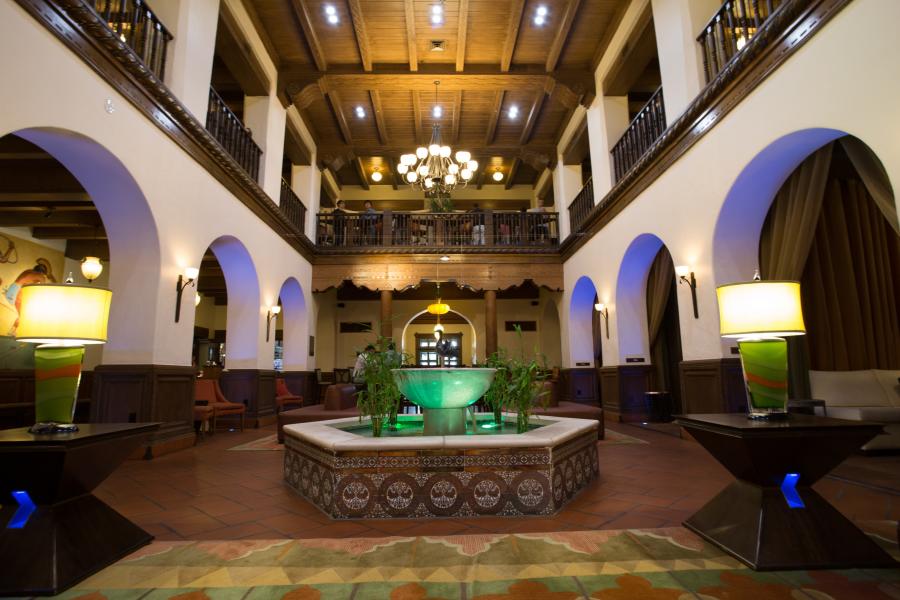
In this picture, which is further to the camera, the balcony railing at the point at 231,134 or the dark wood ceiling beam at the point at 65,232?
the dark wood ceiling beam at the point at 65,232

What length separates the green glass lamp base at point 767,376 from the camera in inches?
96.4

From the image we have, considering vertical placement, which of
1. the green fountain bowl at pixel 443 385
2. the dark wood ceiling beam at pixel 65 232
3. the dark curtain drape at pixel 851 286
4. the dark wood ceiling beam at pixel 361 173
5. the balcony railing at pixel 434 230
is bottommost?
the green fountain bowl at pixel 443 385

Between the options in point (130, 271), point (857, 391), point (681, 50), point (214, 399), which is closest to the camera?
point (857, 391)

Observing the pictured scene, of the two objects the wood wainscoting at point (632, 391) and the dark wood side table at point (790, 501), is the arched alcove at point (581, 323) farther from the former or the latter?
the dark wood side table at point (790, 501)

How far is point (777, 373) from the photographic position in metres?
2.47

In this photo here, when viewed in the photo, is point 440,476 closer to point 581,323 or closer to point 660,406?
point 660,406

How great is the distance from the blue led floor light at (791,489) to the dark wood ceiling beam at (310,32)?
8.48 m

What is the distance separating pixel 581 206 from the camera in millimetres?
10516

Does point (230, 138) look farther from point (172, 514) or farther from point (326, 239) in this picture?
point (172, 514)

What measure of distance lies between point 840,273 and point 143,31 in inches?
332

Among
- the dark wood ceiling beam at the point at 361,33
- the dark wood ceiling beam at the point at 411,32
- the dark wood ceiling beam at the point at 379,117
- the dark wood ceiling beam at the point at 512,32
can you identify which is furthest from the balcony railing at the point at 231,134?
the dark wood ceiling beam at the point at 512,32

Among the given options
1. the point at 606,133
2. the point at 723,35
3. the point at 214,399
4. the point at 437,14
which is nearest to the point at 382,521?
the point at 214,399

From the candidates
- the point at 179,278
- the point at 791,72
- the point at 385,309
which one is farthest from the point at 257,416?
the point at 791,72

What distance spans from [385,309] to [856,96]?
9.59 meters
